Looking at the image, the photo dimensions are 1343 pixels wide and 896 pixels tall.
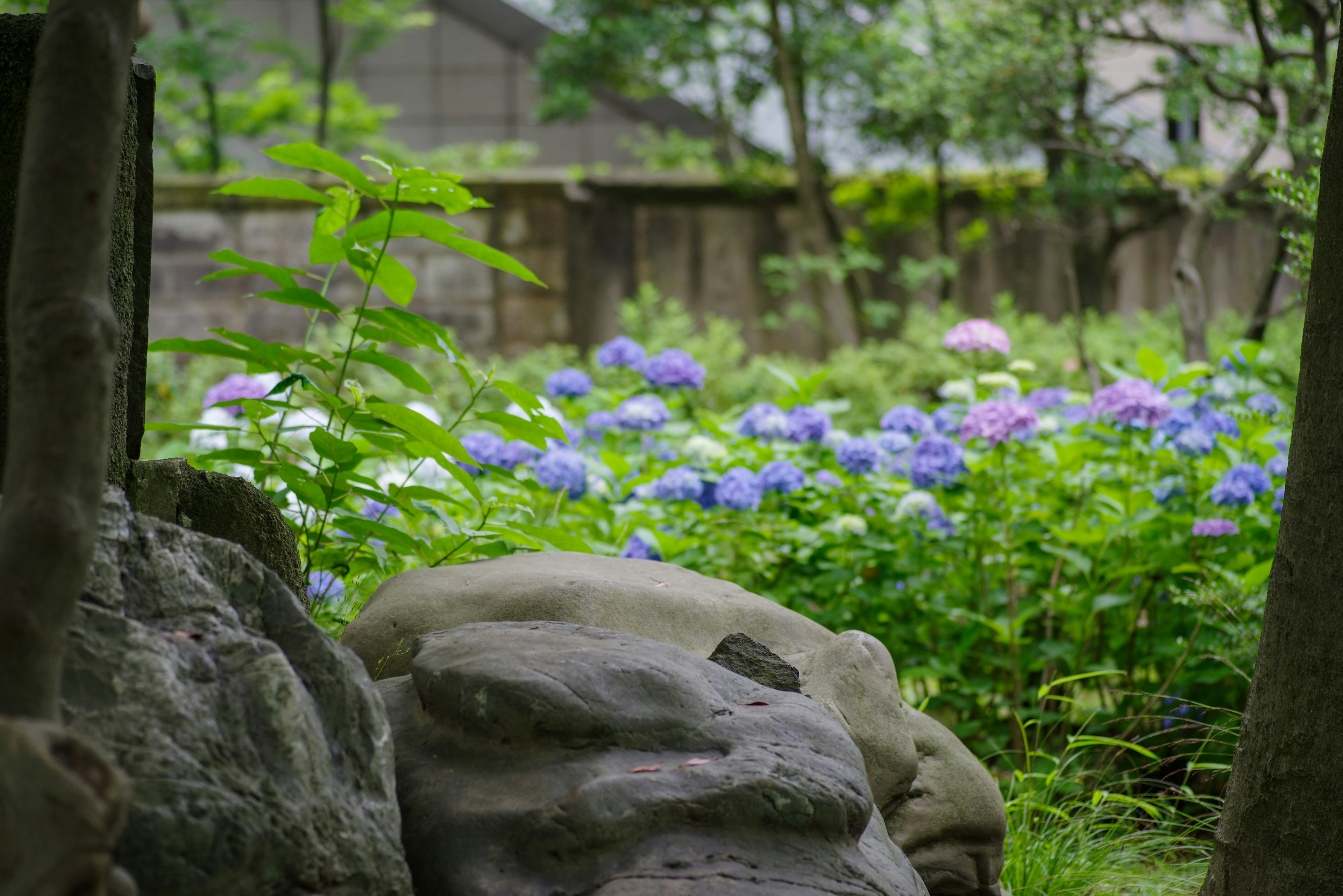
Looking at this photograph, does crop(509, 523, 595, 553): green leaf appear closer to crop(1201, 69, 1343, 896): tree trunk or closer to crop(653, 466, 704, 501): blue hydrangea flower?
crop(653, 466, 704, 501): blue hydrangea flower

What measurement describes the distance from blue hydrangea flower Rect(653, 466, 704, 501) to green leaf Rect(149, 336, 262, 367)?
144 cm

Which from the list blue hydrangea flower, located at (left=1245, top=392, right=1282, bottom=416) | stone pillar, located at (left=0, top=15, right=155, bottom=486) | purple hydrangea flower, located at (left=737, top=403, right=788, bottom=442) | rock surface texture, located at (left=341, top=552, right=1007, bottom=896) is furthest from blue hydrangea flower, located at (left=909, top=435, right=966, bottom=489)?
stone pillar, located at (left=0, top=15, right=155, bottom=486)

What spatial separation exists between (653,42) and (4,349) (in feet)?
23.4

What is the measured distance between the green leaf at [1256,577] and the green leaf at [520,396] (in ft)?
6.88

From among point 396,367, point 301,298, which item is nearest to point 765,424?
point 396,367

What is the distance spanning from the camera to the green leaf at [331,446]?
84.7 inches

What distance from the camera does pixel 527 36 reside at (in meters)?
14.2

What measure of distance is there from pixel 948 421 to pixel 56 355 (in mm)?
3175

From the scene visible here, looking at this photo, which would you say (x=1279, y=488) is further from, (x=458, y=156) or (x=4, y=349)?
(x=458, y=156)

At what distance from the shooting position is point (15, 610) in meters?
0.94

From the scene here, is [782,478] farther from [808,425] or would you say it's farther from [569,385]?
[569,385]

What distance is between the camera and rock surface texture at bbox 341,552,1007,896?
2.01m

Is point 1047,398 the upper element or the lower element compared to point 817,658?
upper

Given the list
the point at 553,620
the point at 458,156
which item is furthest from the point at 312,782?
the point at 458,156
